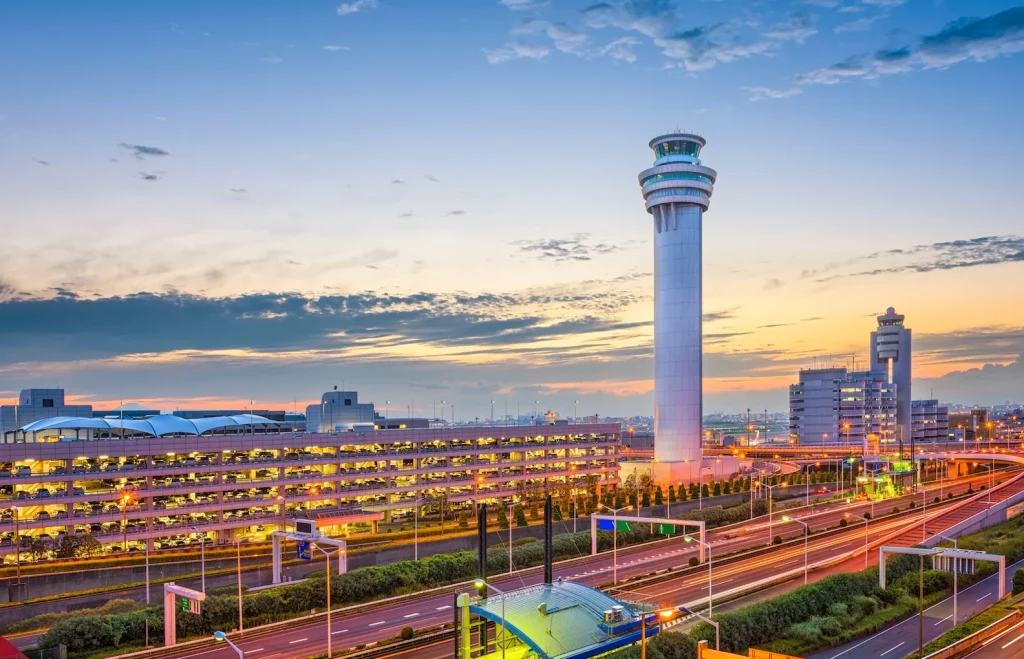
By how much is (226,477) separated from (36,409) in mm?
62357

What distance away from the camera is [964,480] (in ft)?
579

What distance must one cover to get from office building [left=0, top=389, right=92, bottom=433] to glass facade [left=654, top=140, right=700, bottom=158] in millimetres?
116187

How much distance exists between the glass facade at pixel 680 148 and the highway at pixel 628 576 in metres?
70.0

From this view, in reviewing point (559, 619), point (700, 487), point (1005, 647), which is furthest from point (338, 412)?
point (1005, 647)

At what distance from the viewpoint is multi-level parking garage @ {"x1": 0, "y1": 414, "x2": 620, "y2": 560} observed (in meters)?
88.2

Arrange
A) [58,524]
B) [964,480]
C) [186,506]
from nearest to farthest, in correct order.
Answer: [58,524], [186,506], [964,480]

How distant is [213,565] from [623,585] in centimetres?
4094

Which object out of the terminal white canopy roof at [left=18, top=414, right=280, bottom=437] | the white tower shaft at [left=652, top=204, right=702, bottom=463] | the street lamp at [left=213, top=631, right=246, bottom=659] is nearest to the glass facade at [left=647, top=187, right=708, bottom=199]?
the white tower shaft at [left=652, top=204, right=702, bottom=463]

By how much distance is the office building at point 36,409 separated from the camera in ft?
460

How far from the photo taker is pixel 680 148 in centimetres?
14825

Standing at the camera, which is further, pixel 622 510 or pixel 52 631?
pixel 622 510

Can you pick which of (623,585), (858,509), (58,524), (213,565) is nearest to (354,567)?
(213,565)

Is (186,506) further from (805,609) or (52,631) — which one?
(805,609)

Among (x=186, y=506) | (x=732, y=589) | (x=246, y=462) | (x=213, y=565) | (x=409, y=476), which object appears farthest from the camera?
(x=409, y=476)
